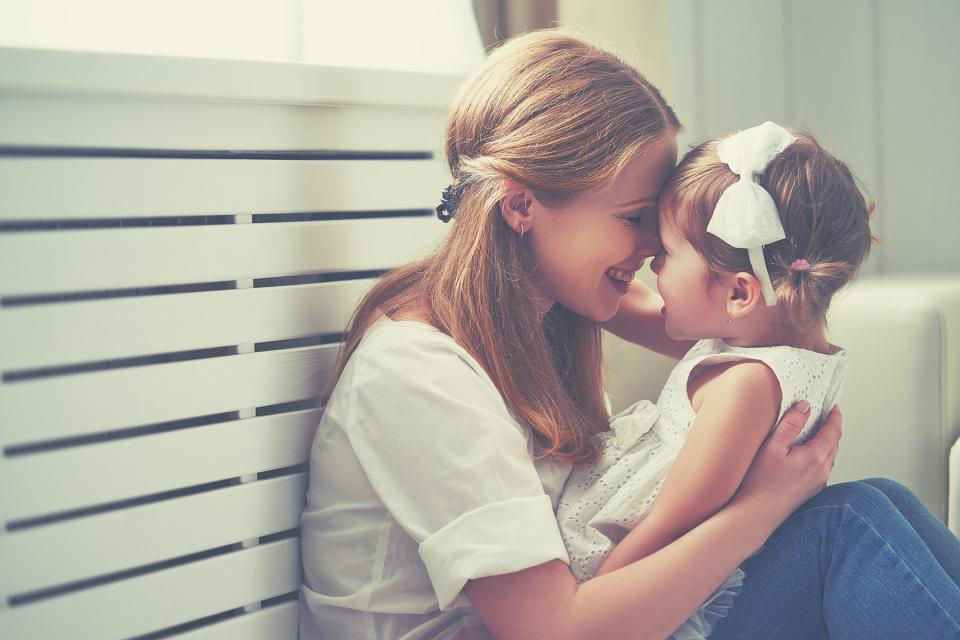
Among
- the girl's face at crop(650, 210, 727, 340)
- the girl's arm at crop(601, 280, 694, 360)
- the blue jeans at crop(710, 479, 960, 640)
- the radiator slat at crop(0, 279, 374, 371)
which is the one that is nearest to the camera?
the radiator slat at crop(0, 279, 374, 371)

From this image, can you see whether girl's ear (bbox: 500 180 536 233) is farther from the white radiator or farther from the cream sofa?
the cream sofa

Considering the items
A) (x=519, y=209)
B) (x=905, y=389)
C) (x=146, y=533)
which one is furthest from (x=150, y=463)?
(x=905, y=389)

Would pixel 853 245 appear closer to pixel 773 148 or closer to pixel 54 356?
pixel 773 148

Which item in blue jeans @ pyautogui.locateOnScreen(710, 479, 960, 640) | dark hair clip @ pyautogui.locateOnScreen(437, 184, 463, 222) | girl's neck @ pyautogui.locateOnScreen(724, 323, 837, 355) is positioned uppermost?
dark hair clip @ pyautogui.locateOnScreen(437, 184, 463, 222)

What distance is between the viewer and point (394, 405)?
888 millimetres

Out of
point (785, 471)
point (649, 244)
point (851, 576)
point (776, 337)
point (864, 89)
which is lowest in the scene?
point (851, 576)

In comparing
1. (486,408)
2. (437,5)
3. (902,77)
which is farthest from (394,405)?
(902,77)

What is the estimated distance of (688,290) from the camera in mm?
1039

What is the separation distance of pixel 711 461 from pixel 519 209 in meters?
0.33

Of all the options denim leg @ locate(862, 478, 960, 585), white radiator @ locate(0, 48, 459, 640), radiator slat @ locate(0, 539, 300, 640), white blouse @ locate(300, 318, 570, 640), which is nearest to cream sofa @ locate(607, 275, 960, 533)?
denim leg @ locate(862, 478, 960, 585)

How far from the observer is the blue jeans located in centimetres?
92

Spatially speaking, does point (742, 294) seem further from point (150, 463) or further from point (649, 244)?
point (150, 463)

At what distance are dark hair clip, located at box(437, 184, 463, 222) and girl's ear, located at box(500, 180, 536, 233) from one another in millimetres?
55

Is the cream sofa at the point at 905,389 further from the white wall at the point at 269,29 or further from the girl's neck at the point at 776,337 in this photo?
the white wall at the point at 269,29
